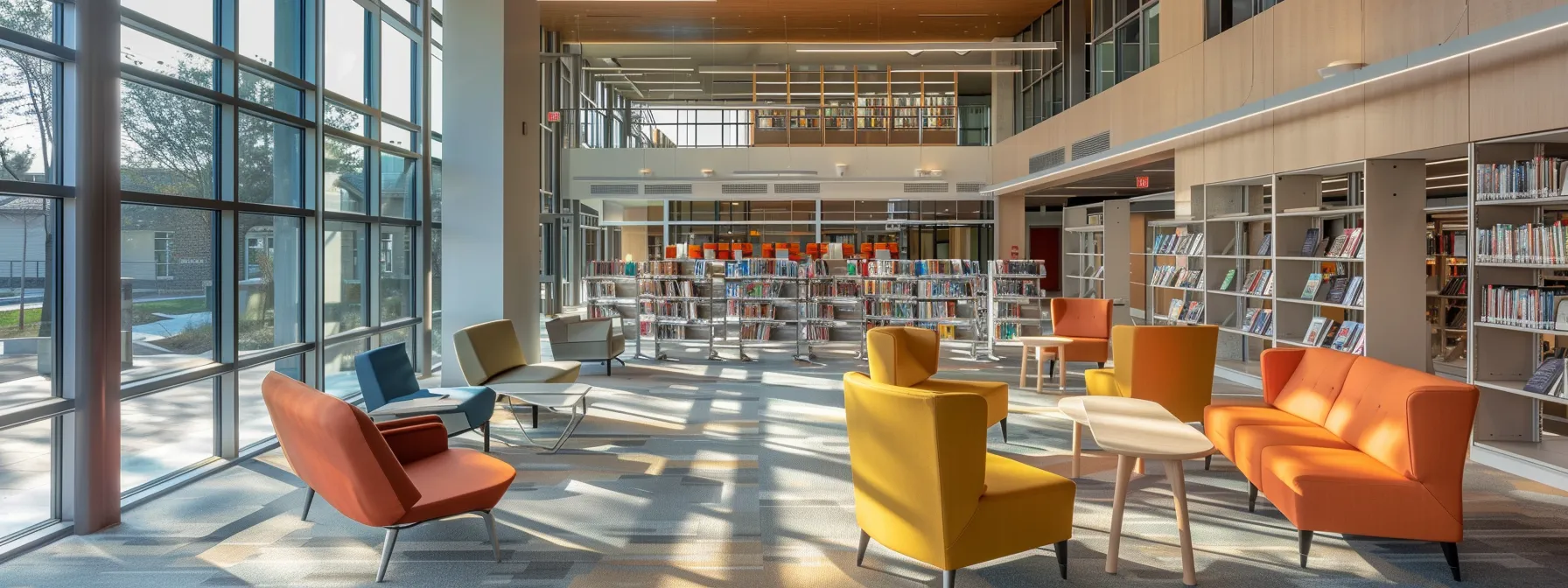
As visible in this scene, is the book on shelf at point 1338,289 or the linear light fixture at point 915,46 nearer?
the book on shelf at point 1338,289

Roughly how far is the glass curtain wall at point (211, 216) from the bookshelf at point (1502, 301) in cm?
846

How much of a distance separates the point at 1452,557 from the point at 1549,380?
2.52 metres

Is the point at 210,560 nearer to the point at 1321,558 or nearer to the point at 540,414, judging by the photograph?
the point at 540,414

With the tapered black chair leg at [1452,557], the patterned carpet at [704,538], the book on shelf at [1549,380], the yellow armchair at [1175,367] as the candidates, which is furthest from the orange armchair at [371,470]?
the book on shelf at [1549,380]

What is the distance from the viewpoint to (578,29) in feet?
54.5

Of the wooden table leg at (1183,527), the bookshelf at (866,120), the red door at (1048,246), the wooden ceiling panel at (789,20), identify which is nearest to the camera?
the wooden table leg at (1183,527)

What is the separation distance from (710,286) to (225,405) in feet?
21.5

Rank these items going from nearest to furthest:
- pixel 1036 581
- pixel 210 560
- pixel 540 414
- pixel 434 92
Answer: pixel 1036 581, pixel 210 560, pixel 540 414, pixel 434 92

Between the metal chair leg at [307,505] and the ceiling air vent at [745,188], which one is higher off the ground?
the ceiling air vent at [745,188]

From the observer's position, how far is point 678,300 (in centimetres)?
1205

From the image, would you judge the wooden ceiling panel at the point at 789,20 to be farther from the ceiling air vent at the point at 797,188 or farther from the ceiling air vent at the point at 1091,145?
the ceiling air vent at the point at 1091,145

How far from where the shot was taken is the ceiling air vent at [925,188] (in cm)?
1741

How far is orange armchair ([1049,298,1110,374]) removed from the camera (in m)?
9.53

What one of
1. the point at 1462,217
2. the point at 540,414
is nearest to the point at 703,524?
the point at 540,414
